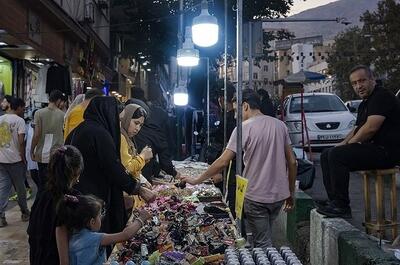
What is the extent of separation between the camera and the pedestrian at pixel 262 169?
5375 mm

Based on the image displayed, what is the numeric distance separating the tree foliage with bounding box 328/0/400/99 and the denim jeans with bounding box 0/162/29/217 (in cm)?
3768

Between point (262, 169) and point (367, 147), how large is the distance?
3.67 feet

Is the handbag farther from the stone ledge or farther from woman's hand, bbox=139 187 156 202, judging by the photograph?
woman's hand, bbox=139 187 156 202

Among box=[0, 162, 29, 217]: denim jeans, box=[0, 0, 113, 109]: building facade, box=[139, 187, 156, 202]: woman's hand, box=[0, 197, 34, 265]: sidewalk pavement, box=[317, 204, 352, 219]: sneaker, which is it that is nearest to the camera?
box=[139, 187, 156, 202]: woman's hand

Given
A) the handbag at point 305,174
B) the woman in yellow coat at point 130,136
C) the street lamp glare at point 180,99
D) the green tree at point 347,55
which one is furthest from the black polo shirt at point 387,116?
the green tree at point 347,55

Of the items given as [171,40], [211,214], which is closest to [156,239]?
[211,214]

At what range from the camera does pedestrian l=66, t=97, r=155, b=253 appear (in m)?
4.32

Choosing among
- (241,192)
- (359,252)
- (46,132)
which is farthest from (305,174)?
(359,252)

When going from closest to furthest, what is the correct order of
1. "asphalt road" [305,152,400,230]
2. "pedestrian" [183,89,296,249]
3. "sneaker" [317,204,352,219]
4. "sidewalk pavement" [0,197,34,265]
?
"pedestrian" [183,89,296,249] < "sneaker" [317,204,352,219] < "sidewalk pavement" [0,197,34,265] < "asphalt road" [305,152,400,230]

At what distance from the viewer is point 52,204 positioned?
12.0 feet

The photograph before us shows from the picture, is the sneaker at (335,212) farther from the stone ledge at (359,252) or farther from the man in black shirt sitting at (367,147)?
the stone ledge at (359,252)

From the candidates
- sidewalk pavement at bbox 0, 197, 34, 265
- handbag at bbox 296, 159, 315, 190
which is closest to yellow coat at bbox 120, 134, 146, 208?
sidewalk pavement at bbox 0, 197, 34, 265

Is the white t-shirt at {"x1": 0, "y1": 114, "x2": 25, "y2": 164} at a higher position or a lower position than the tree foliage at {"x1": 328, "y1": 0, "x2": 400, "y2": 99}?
lower

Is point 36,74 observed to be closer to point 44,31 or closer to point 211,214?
point 44,31
